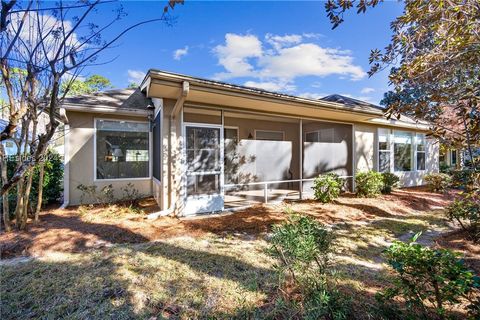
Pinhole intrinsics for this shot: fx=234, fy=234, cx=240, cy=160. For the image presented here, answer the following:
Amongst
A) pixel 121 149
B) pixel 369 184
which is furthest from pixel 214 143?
pixel 369 184

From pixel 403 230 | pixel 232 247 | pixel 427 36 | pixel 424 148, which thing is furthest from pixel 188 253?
pixel 424 148

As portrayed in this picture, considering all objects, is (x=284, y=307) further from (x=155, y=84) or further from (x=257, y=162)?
(x=257, y=162)

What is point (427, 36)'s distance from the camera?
11.5 ft

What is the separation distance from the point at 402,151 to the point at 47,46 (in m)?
13.5

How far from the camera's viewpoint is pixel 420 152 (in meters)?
12.1

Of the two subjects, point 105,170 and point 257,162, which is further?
point 257,162

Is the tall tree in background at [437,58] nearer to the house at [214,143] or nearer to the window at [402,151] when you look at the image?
the house at [214,143]

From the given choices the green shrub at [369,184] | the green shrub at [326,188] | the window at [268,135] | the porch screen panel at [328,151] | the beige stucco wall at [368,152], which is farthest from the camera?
the window at [268,135]

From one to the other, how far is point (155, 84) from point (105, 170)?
4.39 m

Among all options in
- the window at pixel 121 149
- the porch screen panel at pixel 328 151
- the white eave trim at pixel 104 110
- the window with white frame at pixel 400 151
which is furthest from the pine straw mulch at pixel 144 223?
the window with white frame at pixel 400 151

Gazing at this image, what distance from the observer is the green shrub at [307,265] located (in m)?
2.04

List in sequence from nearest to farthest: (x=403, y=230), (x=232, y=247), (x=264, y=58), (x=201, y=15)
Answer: (x=232, y=247) → (x=403, y=230) → (x=201, y=15) → (x=264, y=58)

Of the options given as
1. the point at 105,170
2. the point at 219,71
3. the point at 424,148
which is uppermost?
the point at 219,71

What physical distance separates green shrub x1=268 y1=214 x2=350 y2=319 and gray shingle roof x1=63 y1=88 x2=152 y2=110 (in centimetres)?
696
